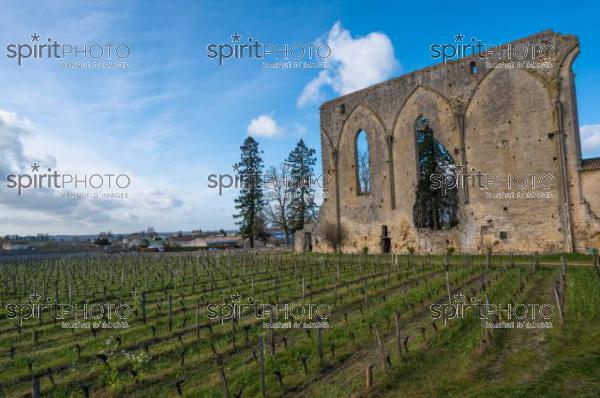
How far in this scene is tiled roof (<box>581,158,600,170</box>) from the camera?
73.1ft

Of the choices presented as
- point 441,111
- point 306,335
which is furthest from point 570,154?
point 306,335

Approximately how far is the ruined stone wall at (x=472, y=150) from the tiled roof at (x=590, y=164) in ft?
1.48

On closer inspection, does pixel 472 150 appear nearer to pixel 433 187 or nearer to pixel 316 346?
pixel 433 187

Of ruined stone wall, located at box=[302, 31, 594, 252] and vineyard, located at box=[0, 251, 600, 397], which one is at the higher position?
ruined stone wall, located at box=[302, 31, 594, 252]

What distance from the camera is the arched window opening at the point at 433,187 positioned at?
3027cm

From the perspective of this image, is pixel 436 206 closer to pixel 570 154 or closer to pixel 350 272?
pixel 570 154

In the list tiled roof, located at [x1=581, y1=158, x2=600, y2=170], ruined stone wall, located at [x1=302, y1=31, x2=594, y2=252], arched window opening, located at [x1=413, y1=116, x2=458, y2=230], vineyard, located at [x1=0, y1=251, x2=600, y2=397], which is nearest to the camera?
vineyard, located at [x1=0, y1=251, x2=600, y2=397]

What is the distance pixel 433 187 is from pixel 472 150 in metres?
6.05

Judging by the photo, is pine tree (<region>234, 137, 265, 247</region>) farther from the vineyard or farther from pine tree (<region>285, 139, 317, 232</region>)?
the vineyard

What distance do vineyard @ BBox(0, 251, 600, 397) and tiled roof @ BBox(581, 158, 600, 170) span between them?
790 centimetres

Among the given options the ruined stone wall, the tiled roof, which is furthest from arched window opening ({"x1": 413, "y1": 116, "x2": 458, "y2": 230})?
the tiled roof

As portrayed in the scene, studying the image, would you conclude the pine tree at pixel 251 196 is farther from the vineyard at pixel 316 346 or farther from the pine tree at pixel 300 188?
the vineyard at pixel 316 346

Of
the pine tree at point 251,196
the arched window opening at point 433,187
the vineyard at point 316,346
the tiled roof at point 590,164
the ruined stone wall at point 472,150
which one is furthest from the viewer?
the pine tree at point 251,196

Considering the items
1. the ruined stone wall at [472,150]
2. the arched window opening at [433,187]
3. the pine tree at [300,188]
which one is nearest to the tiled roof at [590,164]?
the ruined stone wall at [472,150]
